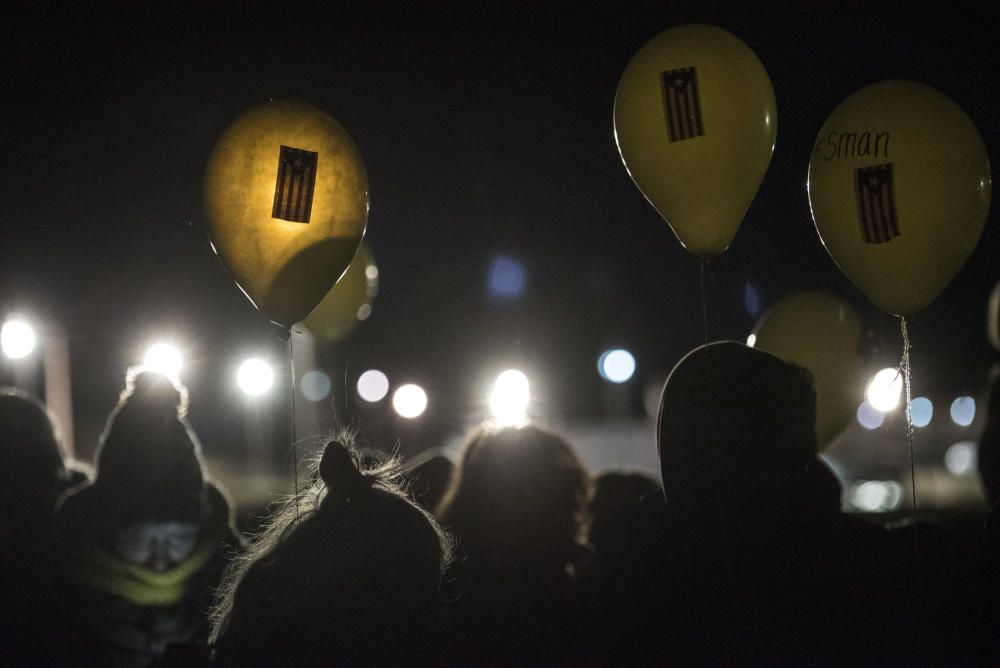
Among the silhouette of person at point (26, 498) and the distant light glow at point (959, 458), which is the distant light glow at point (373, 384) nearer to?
the silhouette of person at point (26, 498)

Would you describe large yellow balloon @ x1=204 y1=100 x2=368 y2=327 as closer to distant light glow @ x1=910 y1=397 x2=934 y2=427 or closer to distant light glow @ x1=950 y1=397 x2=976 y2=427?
distant light glow @ x1=950 y1=397 x2=976 y2=427


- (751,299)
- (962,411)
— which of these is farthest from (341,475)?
(962,411)

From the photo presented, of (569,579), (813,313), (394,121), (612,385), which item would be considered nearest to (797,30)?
(813,313)

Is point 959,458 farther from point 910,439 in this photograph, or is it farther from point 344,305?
point 910,439

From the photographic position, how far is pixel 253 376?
20.3 feet

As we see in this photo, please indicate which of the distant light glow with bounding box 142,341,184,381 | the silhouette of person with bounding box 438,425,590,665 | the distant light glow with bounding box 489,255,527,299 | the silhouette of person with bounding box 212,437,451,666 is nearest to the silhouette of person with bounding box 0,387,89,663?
the silhouette of person with bounding box 438,425,590,665

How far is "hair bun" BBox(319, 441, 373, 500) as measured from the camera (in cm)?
152

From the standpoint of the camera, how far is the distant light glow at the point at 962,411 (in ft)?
38.9

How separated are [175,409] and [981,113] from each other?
15.3 feet

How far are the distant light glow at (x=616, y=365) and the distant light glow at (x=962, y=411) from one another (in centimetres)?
588

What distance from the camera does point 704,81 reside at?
2311mm

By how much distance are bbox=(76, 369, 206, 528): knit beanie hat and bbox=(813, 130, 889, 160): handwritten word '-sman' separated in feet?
7.17

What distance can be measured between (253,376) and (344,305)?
225 centimetres

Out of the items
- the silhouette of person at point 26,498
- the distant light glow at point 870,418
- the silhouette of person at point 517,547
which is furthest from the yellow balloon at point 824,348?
the distant light glow at point 870,418
